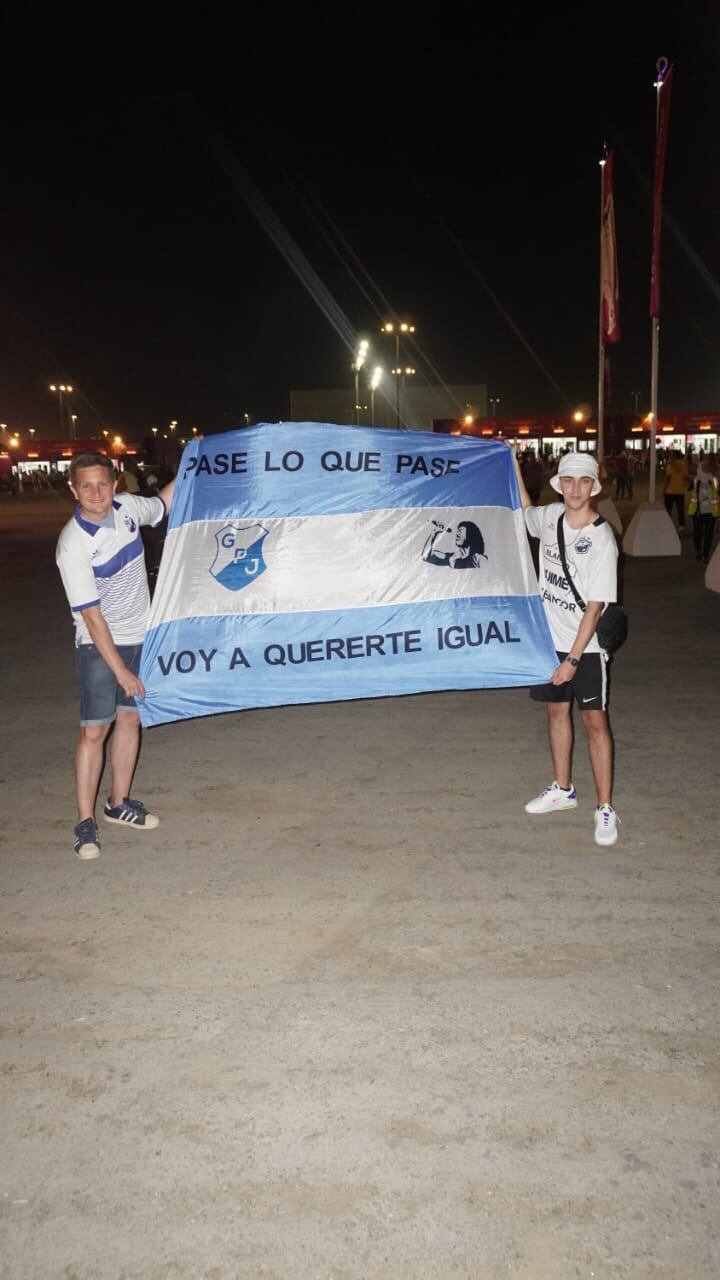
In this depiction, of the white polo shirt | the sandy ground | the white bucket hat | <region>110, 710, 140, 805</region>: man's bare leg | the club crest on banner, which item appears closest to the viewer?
the sandy ground

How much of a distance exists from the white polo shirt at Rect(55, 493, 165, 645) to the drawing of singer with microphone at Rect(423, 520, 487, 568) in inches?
65.7

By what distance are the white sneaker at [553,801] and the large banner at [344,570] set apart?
24.8 inches

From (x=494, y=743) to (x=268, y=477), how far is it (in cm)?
245

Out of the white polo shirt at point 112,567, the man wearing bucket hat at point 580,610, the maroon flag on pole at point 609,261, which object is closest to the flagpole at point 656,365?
the maroon flag on pole at point 609,261

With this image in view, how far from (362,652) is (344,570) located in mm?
514

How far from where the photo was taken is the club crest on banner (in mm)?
5570

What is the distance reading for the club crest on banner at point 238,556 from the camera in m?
5.57

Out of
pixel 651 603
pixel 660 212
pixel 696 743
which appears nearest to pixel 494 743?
pixel 696 743

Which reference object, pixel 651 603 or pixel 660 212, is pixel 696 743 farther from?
pixel 660 212

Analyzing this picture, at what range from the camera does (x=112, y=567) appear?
4797 mm

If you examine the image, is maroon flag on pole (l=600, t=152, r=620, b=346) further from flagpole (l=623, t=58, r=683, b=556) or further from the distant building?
the distant building

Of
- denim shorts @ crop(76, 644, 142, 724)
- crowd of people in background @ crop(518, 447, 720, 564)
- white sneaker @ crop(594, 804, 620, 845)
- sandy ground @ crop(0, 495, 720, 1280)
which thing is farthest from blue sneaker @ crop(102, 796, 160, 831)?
crowd of people in background @ crop(518, 447, 720, 564)

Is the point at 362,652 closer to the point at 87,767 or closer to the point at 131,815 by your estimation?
the point at 131,815

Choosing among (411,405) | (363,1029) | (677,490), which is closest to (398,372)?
(677,490)
